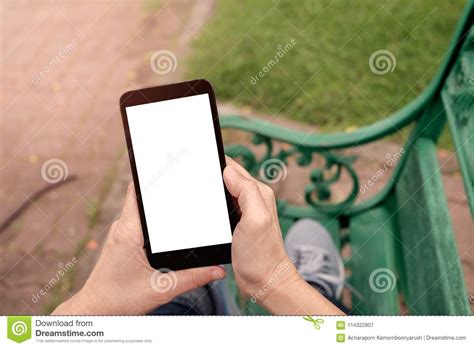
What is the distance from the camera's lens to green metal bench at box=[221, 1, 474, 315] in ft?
3.90

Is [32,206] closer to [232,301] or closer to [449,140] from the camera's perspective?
[232,301]

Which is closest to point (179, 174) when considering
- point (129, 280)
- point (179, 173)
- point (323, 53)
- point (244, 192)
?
point (179, 173)

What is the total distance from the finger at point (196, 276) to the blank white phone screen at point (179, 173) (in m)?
0.06

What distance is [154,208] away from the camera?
1.21m

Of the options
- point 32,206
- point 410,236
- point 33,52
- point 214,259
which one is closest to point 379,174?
point 410,236

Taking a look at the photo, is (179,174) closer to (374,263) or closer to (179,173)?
(179,173)

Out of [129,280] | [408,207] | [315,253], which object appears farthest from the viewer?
[315,253]

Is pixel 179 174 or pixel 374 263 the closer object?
pixel 179 174

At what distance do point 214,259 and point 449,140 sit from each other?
3.62 feet

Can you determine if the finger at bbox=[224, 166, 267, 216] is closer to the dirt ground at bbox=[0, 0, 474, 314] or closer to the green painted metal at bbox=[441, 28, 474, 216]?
the green painted metal at bbox=[441, 28, 474, 216]

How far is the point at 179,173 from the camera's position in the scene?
118 cm

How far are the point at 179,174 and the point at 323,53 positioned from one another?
1.37 meters
